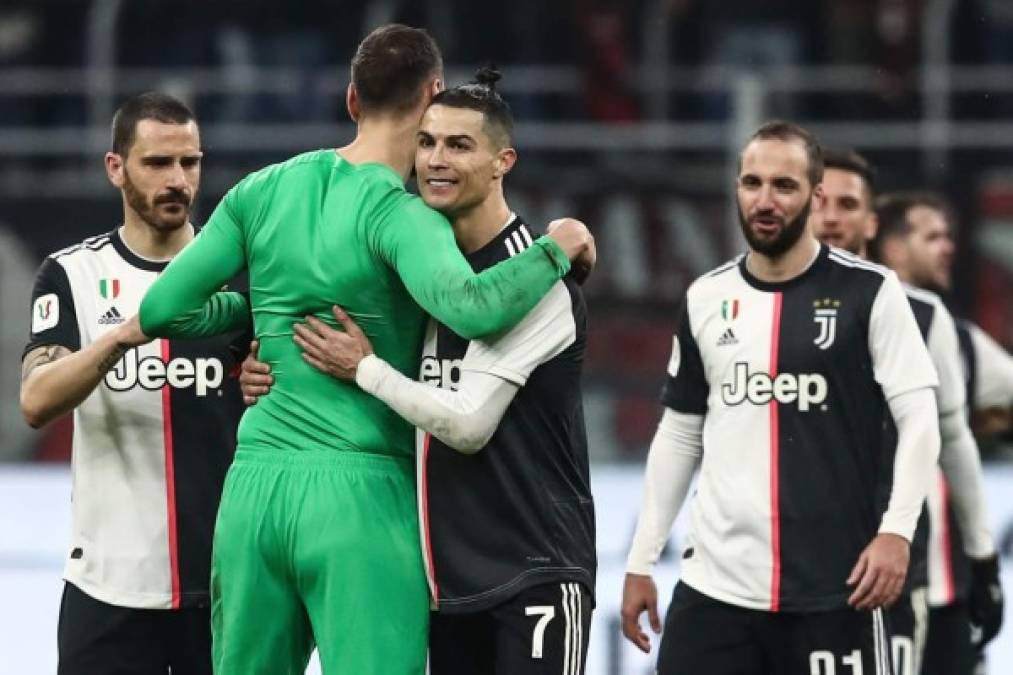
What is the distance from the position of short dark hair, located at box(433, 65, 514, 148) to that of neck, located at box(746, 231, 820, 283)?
1112mm

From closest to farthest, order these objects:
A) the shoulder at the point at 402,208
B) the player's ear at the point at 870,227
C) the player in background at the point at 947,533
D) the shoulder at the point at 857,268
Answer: the shoulder at the point at 402,208 < the shoulder at the point at 857,268 < the player in background at the point at 947,533 < the player's ear at the point at 870,227

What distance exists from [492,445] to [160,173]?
1.35 meters

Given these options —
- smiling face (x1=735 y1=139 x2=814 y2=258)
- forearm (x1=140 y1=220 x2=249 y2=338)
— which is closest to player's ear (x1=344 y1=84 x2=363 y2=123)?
forearm (x1=140 y1=220 x2=249 y2=338)

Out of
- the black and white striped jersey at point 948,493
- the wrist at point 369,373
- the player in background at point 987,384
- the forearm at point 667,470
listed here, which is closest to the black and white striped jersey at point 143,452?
the wrist at point 369,373

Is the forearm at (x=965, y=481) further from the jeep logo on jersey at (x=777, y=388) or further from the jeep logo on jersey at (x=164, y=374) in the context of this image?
the jeep logo on jersey at (x=164, y=374)

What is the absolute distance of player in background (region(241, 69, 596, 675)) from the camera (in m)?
4.86

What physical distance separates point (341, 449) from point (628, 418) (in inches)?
327

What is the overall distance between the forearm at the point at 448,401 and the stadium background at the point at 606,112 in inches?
226

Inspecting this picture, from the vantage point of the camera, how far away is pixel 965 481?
6438 mm

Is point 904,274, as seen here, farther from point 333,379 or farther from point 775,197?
point 333,379

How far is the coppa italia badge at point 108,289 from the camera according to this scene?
5.65 meters

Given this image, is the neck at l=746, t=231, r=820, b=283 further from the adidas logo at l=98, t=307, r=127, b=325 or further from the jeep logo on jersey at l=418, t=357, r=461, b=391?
the adidas logo at l=98, t=307, r=127, b=325

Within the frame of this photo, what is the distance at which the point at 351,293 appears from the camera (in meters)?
4.86

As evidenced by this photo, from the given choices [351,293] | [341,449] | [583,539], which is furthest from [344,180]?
[583,539]
